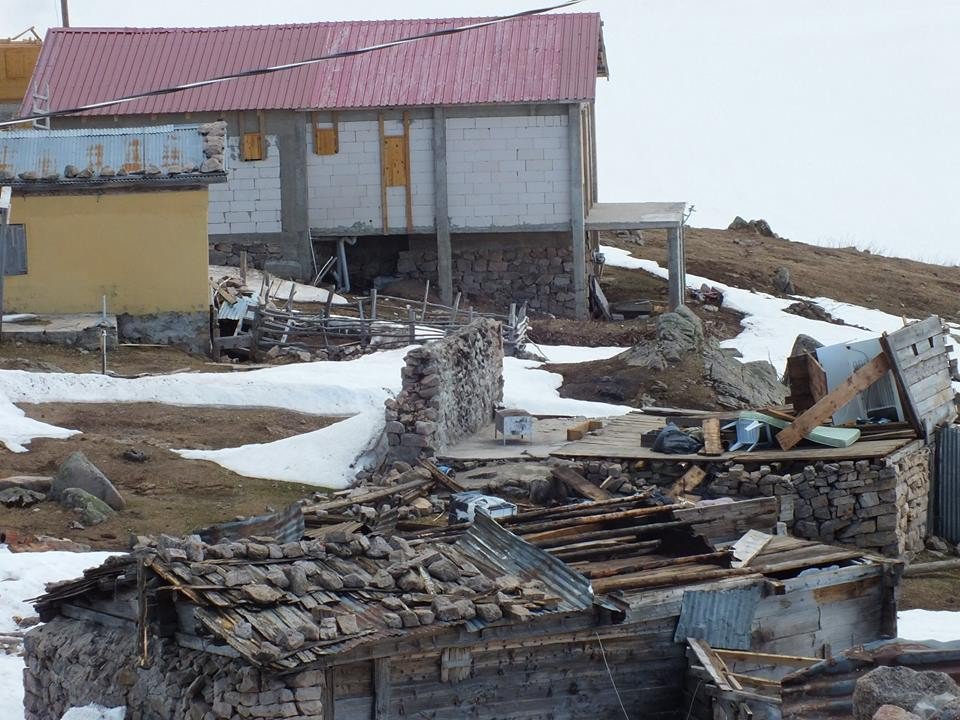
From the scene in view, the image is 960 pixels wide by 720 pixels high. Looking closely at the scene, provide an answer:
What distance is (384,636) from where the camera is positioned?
1083 centimetres

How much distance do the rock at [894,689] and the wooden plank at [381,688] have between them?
16.9ft

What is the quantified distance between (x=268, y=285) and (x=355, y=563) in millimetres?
23335

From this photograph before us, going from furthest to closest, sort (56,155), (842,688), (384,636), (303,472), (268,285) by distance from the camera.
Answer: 1. (268,285)
2. (56,155)
3. (303,472)
4. (384,636)
5. (842,688)

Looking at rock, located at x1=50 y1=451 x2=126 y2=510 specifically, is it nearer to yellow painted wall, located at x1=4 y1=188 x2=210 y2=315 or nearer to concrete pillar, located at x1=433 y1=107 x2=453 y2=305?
yellow painted wall, located at x1=4 y1=188 x2=210 y2=315

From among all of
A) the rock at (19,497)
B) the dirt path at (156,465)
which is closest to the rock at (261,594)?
the dirt path at (156,465)

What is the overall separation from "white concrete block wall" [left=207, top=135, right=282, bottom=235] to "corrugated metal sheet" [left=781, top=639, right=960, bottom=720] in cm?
3161

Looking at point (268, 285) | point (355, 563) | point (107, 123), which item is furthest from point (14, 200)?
point (355, 563)

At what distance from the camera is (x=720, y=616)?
13.3 metres

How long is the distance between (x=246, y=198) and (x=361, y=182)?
108 inches

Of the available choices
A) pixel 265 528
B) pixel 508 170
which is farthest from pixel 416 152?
pixel 265 528

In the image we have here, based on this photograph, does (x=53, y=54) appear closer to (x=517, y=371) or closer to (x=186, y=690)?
(x=517, y=371)

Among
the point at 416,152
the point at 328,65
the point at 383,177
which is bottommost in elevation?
the point at 383,177

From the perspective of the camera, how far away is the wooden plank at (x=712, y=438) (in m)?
20.2

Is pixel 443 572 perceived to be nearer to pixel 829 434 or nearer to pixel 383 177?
pixel 829 434
